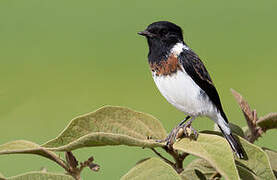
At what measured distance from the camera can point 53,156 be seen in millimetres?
645

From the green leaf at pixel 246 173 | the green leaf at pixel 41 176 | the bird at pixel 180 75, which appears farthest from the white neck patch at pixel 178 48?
the green leaf at pixel 41 176

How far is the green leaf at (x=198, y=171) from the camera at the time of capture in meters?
0.67

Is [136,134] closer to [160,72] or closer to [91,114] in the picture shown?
[91,114]

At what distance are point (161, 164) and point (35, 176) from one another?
189 mm

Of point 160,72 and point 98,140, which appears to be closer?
point 98,140

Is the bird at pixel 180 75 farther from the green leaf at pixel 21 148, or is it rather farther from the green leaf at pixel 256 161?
the green leaf at pixel 21 148

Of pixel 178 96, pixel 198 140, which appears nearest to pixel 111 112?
pixel 198 140

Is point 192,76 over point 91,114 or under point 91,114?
under

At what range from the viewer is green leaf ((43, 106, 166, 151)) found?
55cm

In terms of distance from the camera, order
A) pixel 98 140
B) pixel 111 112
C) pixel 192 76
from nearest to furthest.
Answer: pixel 98 140, pixel 111 112, pixel 192 76

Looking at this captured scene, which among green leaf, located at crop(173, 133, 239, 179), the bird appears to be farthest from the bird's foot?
the bird

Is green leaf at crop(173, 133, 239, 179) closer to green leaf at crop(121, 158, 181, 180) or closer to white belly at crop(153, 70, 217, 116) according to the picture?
green leaf at crop(121, 158, 181, 180)

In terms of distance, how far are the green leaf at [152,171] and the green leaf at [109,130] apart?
0.10ft

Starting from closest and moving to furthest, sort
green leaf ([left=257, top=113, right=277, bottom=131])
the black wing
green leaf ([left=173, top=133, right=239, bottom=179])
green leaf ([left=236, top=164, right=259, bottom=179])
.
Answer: green leaf ([left=173, top=133, right=239, bottom=179]), green leaf ([left=236, top=164, right=259, bottom=179]), green leaf ([left=257, top=113, right=277, bottom=131]), the black wing
